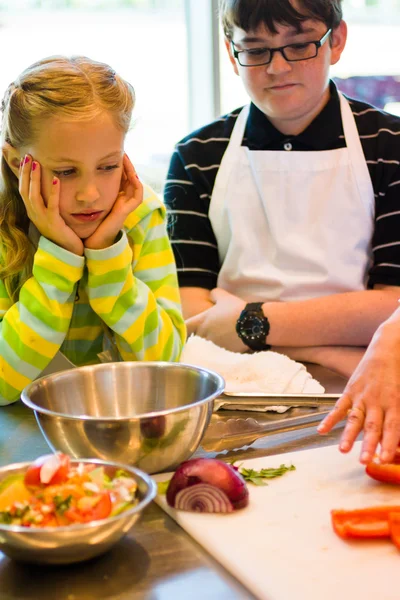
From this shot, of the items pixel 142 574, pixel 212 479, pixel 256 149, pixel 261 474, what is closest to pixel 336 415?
pixel 261 474

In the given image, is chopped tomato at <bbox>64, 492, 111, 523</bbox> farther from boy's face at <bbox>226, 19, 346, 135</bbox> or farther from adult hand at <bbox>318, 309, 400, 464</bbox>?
boy's face at <bbox>226, 19, 346, 135</bbox>

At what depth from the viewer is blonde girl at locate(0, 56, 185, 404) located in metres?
1.46

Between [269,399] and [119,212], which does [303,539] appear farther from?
[119,212]

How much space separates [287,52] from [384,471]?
3.97ft

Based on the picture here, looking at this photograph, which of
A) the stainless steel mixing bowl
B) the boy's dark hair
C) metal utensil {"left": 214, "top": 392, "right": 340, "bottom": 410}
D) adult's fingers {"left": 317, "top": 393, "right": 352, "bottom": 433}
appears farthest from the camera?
the boy's dark hair

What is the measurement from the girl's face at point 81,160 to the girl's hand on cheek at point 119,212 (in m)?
0.03

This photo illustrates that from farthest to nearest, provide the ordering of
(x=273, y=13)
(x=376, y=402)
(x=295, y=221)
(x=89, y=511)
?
(x=295, y=221) < (x=273, y=13) < (x=376, y=402) < (x=89, y=511)

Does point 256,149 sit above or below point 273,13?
below

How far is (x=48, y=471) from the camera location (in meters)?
0.93

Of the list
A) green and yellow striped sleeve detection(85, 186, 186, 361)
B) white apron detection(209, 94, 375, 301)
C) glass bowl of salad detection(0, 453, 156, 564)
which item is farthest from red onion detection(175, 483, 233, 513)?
white apron detection(209, 94, 375, 301)

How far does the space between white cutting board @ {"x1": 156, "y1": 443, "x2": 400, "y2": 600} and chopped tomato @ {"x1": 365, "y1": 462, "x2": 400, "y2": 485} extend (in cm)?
1

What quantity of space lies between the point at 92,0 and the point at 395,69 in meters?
1.28

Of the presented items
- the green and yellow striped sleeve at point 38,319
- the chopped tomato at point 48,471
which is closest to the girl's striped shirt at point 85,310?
the green and yellow striped sleeve at point 38,319

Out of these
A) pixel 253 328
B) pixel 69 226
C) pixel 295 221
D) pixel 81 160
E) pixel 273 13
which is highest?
pixel 273 13
